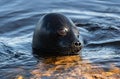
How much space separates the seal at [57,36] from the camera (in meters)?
6.59

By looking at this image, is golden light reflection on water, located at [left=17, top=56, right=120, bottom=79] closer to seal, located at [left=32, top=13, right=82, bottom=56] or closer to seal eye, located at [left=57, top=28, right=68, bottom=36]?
seal, located at [left=32, top=13, right=82, bottom=56]

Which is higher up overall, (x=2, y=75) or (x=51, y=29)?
(x=51, y=29)

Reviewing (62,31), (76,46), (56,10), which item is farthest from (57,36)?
(56,10)

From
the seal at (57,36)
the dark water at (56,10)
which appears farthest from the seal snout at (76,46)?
the dark water at (56,10)

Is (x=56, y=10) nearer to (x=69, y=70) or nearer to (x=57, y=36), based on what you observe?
(x=57, y=36)

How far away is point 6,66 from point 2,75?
41 centimetres

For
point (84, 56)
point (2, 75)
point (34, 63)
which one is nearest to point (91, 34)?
point (84, 56)

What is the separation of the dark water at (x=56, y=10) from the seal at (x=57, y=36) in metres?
0.30

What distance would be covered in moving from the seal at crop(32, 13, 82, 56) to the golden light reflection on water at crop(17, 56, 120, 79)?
17 centimetres

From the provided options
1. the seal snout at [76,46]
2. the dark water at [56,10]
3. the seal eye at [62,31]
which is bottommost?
the dark water at [56,10]

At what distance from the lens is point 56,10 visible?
10812 millimetres

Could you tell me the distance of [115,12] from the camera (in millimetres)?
10367

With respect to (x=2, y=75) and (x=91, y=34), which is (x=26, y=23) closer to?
(x=91, y=34)

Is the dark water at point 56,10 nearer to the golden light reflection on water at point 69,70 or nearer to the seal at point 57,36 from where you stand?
the golden light reflection on water at point 69,70
